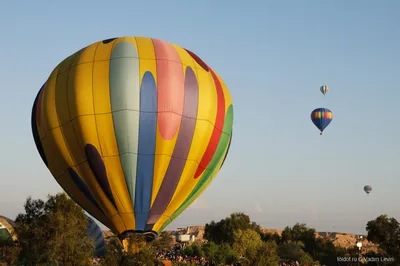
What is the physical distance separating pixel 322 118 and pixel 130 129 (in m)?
35.3

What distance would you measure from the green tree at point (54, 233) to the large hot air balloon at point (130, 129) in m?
1.51

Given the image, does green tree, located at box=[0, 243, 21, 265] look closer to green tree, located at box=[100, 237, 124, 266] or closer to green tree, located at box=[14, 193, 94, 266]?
green tree, located at box=[14, 193, 94, 266]

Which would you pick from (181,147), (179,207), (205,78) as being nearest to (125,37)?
(205,78)

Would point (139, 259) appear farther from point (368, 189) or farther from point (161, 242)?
point (368, 189)

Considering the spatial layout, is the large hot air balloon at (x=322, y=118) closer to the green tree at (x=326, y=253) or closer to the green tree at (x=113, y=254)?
the green tree at (x=326, y=253)

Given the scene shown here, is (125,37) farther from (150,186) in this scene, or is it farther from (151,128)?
(150,186)

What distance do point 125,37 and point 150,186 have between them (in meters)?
9.17

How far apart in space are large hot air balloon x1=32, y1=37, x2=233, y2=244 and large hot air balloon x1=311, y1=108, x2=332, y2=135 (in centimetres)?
2998

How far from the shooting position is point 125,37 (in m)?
37.1

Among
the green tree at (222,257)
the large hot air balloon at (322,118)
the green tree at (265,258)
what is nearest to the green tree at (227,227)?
the green tree at (222,257)

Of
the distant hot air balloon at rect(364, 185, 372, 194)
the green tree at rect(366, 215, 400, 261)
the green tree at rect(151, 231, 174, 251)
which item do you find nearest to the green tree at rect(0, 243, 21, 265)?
the green tree at rect(151, 231, 174, 251)

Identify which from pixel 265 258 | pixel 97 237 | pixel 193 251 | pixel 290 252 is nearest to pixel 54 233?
pixel 265 258

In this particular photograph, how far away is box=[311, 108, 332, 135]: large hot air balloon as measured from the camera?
64.9m

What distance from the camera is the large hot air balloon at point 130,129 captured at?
34.1 metres
